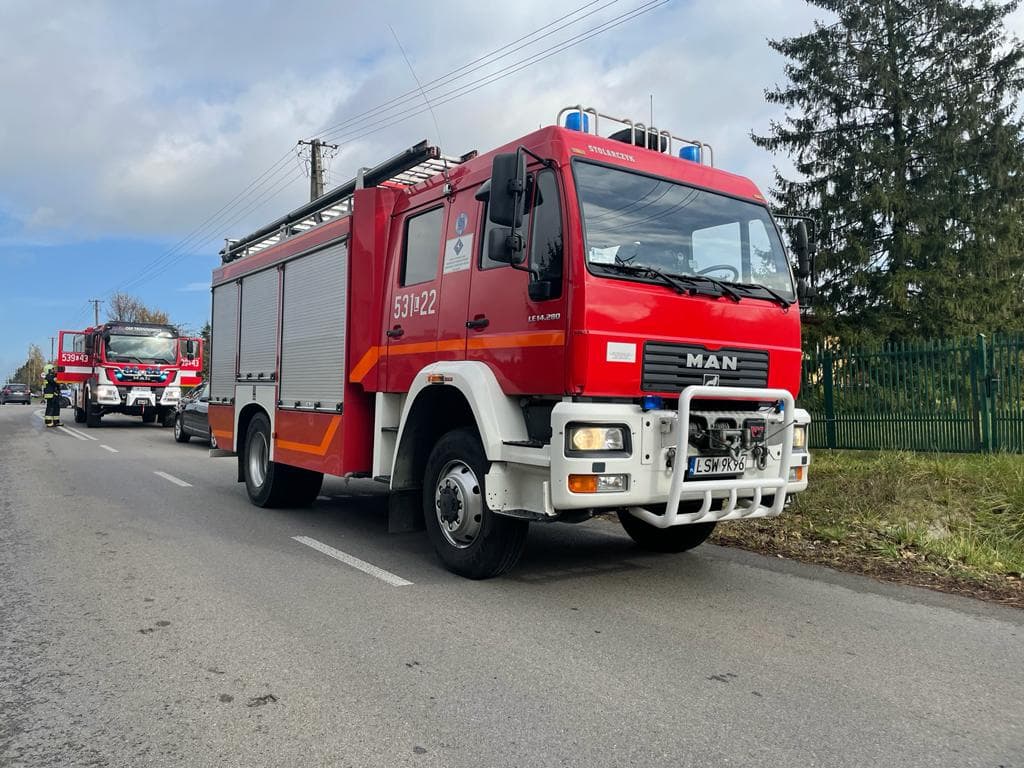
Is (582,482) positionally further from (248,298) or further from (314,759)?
(248,298)

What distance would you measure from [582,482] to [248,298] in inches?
228

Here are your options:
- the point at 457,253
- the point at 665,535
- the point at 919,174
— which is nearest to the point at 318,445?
the point at 457,253

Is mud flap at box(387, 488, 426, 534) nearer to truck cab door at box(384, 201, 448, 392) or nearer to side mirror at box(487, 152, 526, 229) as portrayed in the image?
truck cab door at box(384, 201, 448, 392)

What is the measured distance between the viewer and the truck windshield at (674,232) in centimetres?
495

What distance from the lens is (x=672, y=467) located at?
485 cm

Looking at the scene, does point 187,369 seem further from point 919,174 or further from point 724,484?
point 724,484

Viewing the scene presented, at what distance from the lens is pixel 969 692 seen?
11.9 feet

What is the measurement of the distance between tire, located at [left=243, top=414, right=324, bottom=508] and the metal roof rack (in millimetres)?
2051

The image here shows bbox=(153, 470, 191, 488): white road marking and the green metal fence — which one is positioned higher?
the green metal fence

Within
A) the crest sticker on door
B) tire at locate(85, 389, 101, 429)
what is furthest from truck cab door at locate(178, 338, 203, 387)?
the crest sticker on door

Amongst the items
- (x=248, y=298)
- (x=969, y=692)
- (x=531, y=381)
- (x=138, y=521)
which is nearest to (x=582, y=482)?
(x=531, y=381)

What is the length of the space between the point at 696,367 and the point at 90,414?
23091 millimetres

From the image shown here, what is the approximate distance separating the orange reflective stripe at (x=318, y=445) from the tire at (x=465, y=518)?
1.43 metres

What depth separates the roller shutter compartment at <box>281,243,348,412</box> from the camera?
688 cm
